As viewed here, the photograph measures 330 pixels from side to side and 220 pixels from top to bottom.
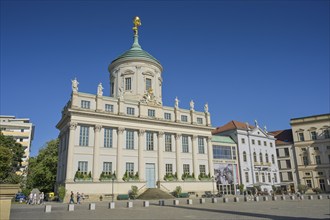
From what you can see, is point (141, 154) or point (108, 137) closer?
point (108, 137)

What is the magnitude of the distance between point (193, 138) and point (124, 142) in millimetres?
14201

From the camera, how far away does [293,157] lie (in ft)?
229

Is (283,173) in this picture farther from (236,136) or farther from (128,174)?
(128,174)

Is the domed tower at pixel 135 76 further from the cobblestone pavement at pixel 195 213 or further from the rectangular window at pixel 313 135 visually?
the rectangular window at pixel 313 135

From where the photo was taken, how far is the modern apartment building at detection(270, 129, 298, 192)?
6806 centimetres

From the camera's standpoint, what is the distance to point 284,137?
2958 inches

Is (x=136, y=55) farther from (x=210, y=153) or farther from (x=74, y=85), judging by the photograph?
(x=210, y=153)

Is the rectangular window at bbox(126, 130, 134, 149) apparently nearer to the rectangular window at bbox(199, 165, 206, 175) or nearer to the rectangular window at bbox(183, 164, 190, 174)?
the rectangular window at bbox(183, 164, 190, 174)

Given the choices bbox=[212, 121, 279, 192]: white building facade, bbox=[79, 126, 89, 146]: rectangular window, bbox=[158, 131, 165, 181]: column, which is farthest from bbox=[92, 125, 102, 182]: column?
bbox=[212, 121, 279, 192]: white building facade

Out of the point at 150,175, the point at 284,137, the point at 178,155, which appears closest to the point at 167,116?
the point at 178,155

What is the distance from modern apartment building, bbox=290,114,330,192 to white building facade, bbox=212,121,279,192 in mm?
6355

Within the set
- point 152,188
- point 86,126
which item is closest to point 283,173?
point 152,188

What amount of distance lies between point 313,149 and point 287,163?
715 centimetres

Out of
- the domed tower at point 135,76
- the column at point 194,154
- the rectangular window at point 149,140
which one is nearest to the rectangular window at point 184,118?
the column at point 194,154
